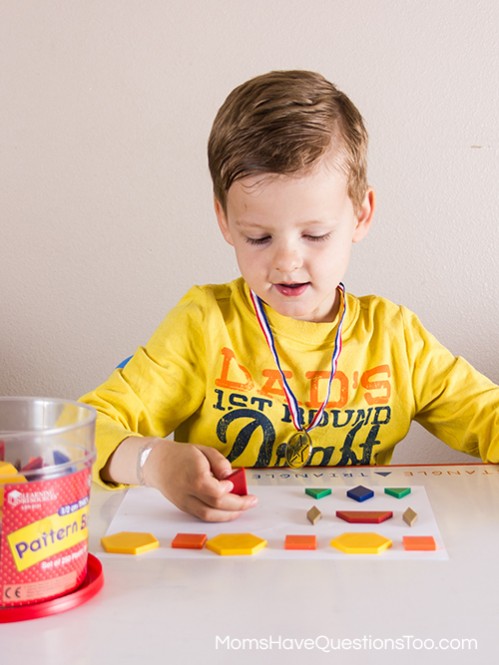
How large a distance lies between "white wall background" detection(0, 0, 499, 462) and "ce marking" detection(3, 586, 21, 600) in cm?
113

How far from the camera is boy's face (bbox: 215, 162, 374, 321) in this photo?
922 mm

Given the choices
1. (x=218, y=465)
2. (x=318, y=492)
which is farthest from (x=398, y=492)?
(x=218, y=465)

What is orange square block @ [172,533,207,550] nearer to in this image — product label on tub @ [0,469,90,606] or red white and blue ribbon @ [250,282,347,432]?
product label on tub @ [0,469,90,606]

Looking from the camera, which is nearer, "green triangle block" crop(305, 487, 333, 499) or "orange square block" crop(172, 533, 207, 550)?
"orange square block" crop(172, 533, 207, 550)

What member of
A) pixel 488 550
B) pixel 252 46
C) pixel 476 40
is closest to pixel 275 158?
pixel 488 550

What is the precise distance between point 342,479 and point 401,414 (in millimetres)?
227

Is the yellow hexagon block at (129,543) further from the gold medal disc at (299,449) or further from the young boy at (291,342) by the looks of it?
the gold medal disc at (299,449)

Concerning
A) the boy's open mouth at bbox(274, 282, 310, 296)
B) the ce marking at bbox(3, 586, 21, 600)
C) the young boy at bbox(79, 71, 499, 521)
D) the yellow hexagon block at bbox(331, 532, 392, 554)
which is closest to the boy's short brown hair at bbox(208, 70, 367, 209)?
the young boy at bbox(79, 71, 499, 521)

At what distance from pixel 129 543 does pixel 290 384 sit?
420 mm

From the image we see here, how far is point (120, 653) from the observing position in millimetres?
539

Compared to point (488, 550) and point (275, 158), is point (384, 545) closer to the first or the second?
point (488, 550)

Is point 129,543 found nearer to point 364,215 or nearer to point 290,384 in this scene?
point 290,384

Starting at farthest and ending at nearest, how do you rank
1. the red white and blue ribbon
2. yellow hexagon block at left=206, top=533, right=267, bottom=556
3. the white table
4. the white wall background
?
the white wall background
the red white and blue ribbon
yellow hexagon block at left=206, top=533, right=267, bottom=556
the white table

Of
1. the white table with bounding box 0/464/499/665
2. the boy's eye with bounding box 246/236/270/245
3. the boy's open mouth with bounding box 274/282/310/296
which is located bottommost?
the white table with bounding box 0/464/499/665
